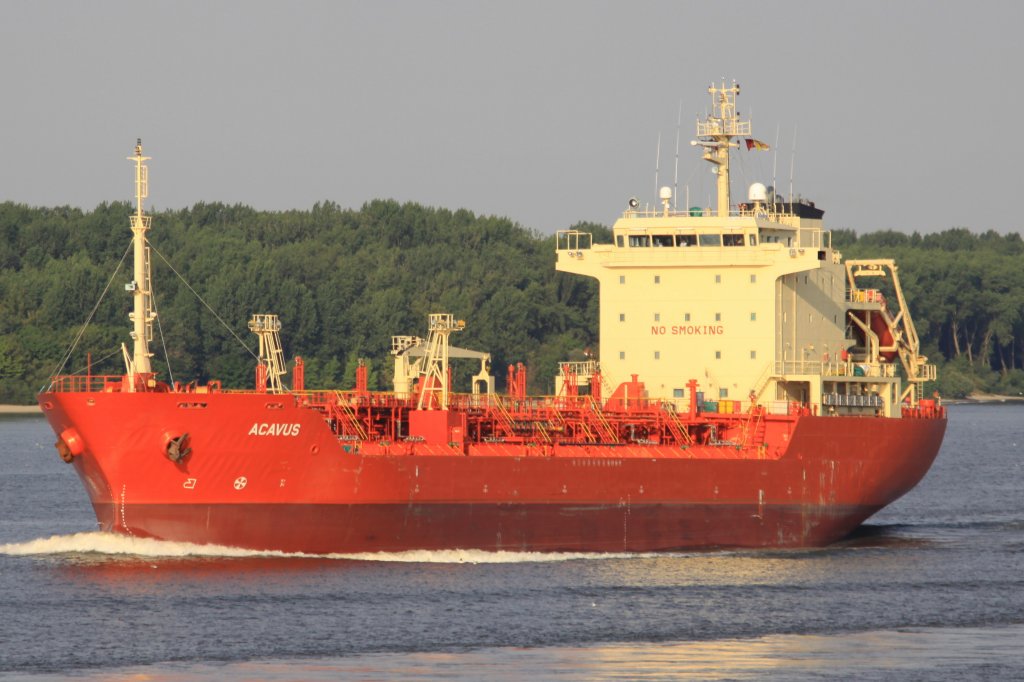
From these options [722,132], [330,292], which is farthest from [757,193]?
[330,292]

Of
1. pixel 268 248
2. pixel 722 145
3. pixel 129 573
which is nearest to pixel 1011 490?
pixel 722 145

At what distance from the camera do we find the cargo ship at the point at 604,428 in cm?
3678

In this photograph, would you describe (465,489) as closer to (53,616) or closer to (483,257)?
(53,616)

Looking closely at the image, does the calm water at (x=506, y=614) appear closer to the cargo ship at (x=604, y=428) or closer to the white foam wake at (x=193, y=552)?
the white foam wake at (x=193, y=552)

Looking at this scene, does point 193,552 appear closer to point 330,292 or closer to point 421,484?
Answer: point 421,484

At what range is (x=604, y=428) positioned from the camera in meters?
41.2

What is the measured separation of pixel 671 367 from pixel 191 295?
6322cm

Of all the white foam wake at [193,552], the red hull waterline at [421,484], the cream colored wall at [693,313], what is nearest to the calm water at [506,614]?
the white foam wake at [193,552]

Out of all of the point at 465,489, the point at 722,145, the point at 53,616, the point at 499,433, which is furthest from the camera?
the point at 722,145

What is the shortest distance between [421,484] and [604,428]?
522 cm

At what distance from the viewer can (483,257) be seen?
115188mm

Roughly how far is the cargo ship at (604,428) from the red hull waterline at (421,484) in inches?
1.8

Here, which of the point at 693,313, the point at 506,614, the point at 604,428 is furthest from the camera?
the point at 693,313

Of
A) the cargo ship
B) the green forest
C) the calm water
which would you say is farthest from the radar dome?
the green forest
